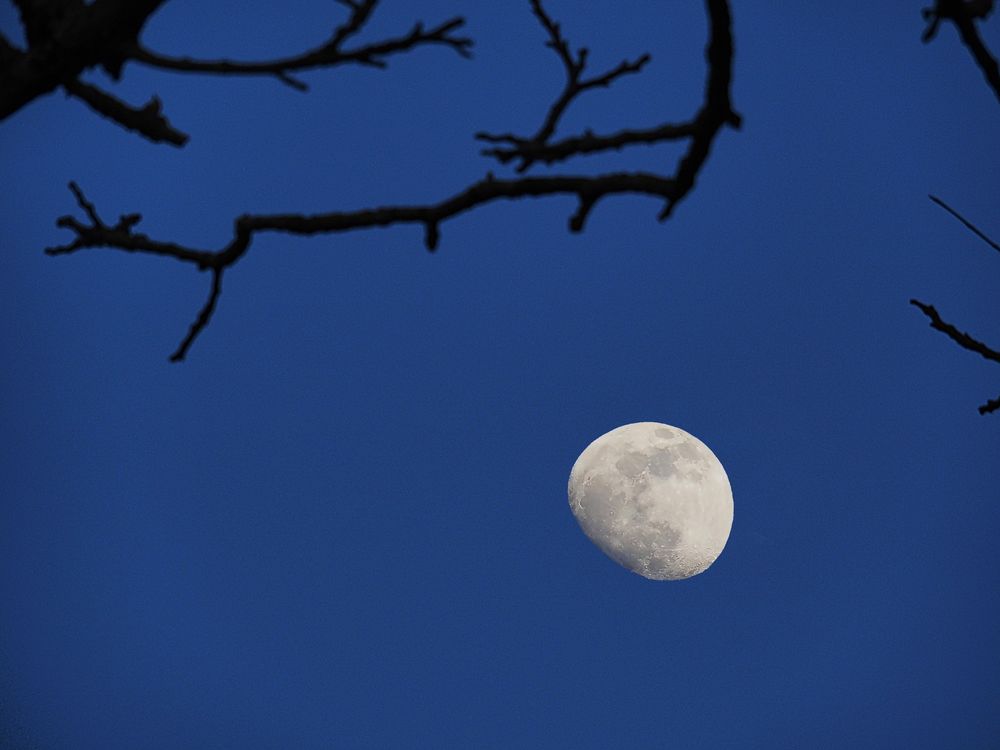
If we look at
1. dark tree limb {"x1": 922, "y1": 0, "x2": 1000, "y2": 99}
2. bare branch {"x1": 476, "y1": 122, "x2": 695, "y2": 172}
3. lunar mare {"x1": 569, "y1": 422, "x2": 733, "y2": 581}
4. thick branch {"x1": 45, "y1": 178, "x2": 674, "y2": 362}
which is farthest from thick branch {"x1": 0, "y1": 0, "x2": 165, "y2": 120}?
lunar mare {"x1": 569, "y1": 422, "x2": 733, "y2": 581}

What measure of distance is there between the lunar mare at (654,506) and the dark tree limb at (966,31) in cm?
954

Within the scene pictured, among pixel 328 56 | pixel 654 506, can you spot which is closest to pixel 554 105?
pixel 328 56

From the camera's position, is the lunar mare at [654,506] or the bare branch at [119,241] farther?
the lunar mare at [654,506]

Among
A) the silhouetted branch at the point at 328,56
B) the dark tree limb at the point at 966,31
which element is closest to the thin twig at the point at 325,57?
the silhouetted branch at the point at 328,56

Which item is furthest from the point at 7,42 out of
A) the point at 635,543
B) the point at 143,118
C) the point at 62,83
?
the point at 635,543

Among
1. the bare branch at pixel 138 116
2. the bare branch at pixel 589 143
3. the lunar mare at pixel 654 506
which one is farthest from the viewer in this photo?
the lunar mare at pixel 654 506

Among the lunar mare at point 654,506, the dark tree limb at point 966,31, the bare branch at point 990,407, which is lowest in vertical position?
the bare branch at point 990,407

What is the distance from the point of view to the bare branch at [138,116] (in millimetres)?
2621

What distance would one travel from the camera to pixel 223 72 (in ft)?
8.13

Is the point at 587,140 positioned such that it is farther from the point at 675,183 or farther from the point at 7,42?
the point at 7,42

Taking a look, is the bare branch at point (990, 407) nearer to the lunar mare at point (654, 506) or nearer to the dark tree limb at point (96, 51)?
the dark tree limb at point (96, 51)

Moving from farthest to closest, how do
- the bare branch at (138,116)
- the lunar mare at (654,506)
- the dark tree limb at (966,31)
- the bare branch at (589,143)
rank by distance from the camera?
the lunar mare at (654,506) → the bare branch at (138,116) → the bare branch at (589,143) → the dark tree limb at (966,31)

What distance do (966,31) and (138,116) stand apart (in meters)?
2.12

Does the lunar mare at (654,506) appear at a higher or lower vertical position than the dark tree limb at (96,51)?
higher
